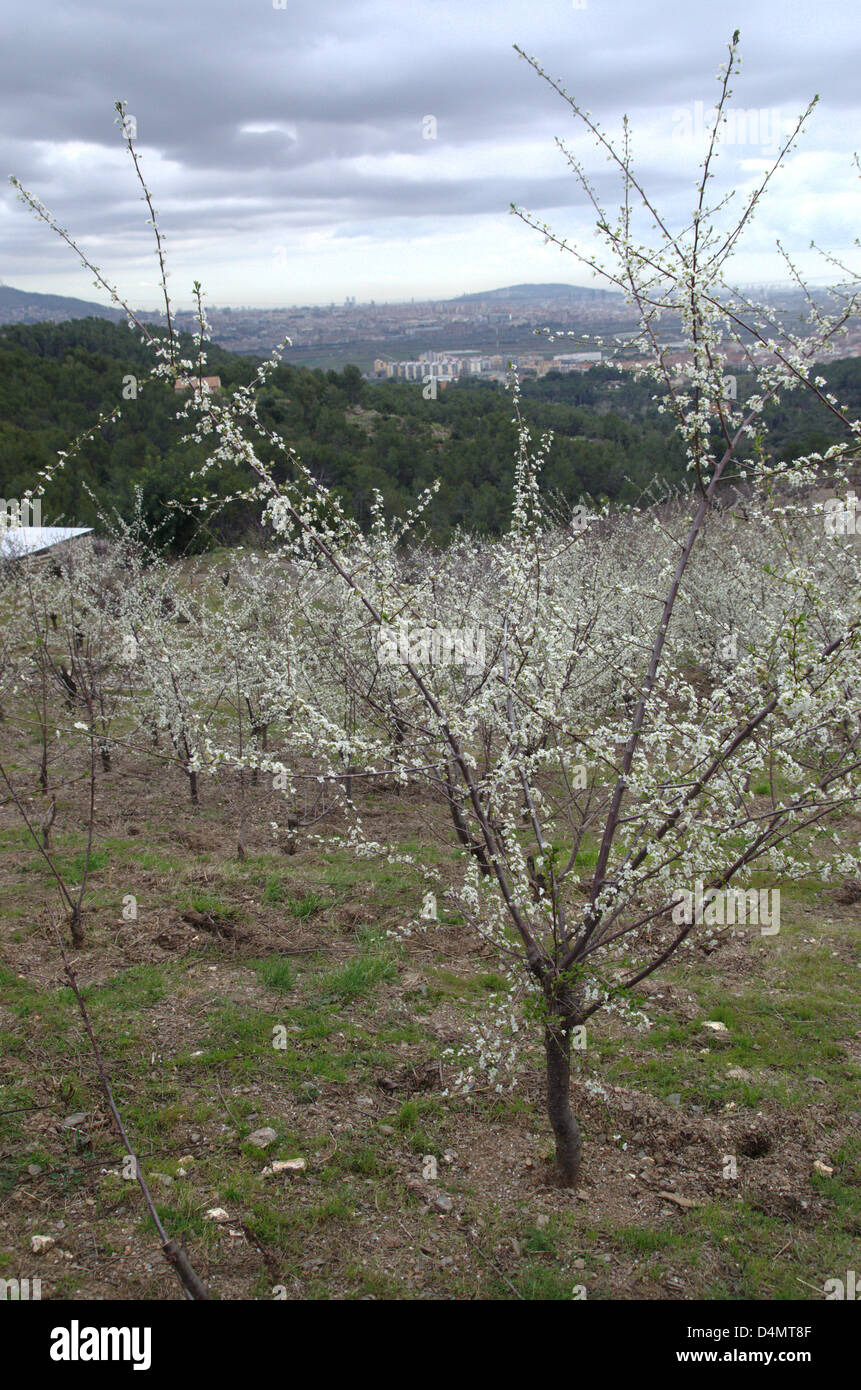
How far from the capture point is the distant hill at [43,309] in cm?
5541

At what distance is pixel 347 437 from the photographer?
35688 mm

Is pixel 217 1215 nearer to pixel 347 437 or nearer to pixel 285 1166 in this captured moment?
pixel 285 1166

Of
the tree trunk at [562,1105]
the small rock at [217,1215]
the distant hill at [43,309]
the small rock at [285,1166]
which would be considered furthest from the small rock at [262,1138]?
the distant hill at [43,309]

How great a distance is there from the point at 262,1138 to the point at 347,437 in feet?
112

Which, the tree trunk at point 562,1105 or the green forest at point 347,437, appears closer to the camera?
the tree trunk at point 562,1105

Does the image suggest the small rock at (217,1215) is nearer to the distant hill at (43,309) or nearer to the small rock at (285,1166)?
the small rock at (285,1166)

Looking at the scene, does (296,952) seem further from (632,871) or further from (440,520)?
(440,520)

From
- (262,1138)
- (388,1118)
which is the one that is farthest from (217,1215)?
(388,1118)

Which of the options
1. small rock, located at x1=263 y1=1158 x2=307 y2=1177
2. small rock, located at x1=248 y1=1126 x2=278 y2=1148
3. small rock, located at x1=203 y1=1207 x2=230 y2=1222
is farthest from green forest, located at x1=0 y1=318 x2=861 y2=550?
small rock, located at x1=203 y1=1207 x2=230 y2=1222

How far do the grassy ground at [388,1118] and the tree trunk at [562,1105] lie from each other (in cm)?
13

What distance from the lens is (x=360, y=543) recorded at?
4496 millimetres

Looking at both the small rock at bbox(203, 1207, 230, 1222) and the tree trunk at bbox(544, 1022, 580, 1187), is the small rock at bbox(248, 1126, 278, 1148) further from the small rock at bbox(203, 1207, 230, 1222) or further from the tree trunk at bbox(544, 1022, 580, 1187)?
the tree trunk at bbox(544, 1022, 580, 1187)

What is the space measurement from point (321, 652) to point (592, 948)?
7306 millimetres
